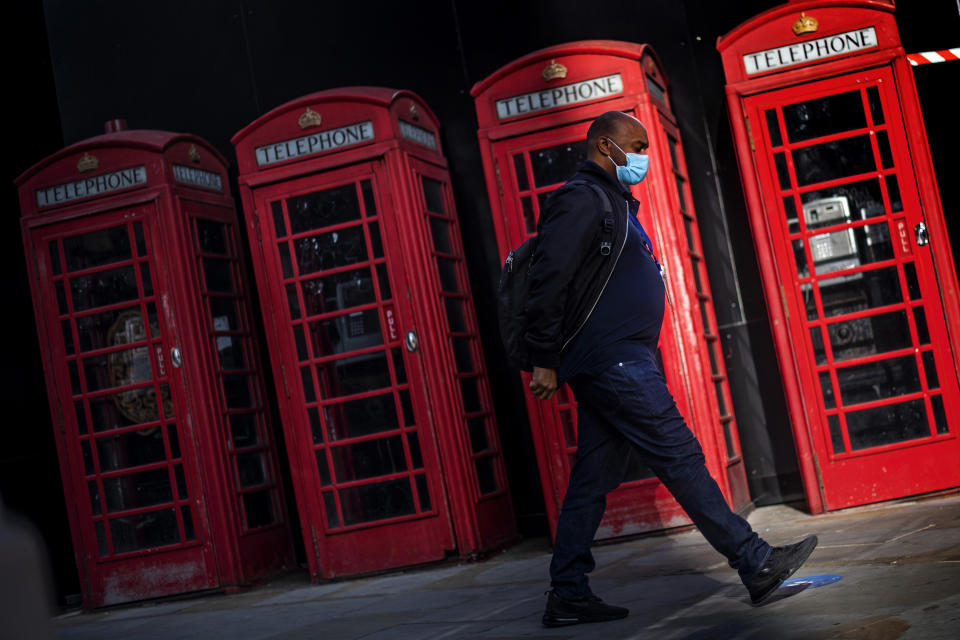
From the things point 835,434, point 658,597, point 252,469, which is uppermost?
point 252,469

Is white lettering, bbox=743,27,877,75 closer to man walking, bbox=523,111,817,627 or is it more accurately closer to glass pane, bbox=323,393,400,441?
man walking, bbox=523,111,817,627

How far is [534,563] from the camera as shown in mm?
5480

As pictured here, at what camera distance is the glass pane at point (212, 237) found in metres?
6.46

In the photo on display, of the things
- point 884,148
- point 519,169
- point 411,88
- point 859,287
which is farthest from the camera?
point 411,88

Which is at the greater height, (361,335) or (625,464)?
(361,335)

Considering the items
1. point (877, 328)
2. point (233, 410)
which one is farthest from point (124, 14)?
point (877, 328)

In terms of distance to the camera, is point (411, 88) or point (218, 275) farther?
point (411, 88)

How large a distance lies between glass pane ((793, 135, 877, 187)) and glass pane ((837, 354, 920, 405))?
102 cm

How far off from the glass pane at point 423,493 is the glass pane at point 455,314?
896 mm

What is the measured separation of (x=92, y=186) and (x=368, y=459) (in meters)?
2.33

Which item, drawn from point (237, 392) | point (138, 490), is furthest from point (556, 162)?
point (138, 490)

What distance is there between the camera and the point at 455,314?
6.26 metres

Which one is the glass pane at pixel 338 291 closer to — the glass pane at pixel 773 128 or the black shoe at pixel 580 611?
the glass pane at pixel 773 128

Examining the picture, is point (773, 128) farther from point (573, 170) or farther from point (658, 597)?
point (658, 597)
